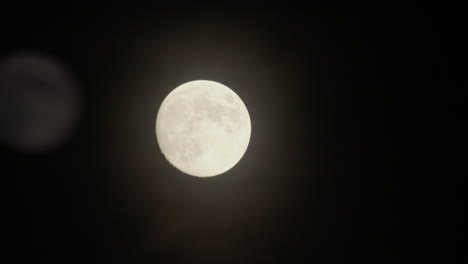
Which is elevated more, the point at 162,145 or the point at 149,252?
the point at 162,145

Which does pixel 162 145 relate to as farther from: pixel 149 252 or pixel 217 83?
pixel 149 252

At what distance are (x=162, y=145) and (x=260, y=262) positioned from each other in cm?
216

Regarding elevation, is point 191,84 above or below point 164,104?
above

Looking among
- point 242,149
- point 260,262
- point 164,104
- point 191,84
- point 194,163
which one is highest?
point 191,84

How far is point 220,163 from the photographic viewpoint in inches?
143

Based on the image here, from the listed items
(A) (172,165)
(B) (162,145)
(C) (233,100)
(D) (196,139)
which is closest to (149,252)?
(A) (172,165)

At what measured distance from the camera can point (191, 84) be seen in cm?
378

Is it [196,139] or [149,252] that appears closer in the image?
[196,139]

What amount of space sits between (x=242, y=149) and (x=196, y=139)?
66 centimetres

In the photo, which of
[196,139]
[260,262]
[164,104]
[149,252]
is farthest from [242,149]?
[149,252]

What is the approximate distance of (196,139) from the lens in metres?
3.48

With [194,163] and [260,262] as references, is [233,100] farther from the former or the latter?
[260,262]

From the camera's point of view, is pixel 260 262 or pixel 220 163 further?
pixel 260 262

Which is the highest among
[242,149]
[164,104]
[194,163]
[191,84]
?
[191,84]
